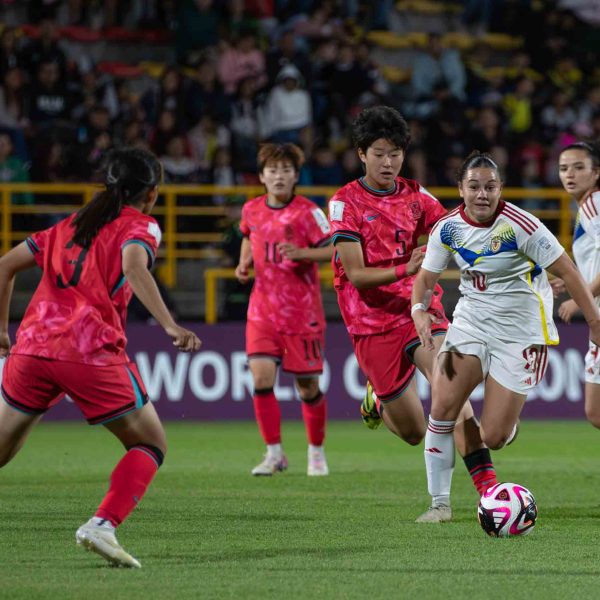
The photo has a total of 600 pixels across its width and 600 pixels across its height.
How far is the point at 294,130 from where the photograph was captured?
1848 cm

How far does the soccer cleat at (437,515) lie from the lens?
25.4ft

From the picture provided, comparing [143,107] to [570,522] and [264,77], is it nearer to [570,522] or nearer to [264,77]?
[264,77]

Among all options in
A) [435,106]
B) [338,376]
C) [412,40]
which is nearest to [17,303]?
[338,376]

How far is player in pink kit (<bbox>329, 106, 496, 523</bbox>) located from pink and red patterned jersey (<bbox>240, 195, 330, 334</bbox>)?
6.98 ft

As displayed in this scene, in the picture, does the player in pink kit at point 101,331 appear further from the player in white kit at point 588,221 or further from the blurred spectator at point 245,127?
the blurred spectator at point 245,127

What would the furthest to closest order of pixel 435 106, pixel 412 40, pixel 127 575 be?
pixel 412 40, pixel 435 106, pixel 127 575

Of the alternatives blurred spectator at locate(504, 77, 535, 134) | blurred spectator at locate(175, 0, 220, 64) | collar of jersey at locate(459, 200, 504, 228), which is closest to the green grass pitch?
collar of jersey at locate(459, 200, 504, 228)

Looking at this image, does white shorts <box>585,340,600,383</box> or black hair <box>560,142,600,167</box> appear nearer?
white shorts <box>585,340,600,383</box>

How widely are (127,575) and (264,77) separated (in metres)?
13.6

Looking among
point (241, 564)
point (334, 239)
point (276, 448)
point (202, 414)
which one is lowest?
point (202, 414)

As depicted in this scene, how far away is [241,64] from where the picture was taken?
62.1ft

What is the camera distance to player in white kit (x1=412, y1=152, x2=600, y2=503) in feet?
24.5

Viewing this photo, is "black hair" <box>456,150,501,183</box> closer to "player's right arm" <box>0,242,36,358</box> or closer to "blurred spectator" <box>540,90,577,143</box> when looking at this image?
"player's right arm" <box>0,242,36,358</box>

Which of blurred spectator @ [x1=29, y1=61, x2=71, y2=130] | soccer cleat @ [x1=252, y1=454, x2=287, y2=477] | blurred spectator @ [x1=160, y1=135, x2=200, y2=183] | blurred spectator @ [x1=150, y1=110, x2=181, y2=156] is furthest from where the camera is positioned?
blurred spectator @ [x1=160, y1=135, x2=200, y2=183]
